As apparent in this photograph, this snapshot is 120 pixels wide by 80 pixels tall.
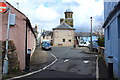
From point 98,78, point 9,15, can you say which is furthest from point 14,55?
point 98,78

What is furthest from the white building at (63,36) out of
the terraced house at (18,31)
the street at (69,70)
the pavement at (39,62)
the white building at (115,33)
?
the white building at (115,33)

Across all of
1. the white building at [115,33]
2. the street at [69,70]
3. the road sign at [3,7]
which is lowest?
the street at [69,70]

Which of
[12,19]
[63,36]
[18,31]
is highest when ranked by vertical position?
[63,36]

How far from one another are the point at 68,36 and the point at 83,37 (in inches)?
915

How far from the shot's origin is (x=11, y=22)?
35.2 ft

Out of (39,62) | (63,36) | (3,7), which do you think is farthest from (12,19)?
(63,36)

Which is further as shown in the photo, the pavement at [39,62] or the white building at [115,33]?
the pavement at [39,62]

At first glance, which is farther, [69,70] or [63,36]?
[63,36]

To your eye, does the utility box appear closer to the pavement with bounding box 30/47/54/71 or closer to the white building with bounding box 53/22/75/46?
the pavement with bounding box 30/47/54/71

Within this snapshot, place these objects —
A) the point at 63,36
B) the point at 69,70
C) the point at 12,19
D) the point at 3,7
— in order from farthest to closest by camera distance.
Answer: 1. the point at 63,36
2. the point at 69,70
3. the point at 12,19
4. the point at 3,7

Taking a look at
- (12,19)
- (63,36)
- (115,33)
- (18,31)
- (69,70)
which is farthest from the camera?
(63,36)

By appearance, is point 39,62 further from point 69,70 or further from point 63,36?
point 63,36

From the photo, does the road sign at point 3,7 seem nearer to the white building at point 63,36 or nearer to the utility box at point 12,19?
the utility box at point 12,19

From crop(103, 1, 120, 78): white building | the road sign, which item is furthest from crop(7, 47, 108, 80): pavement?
the road sign
